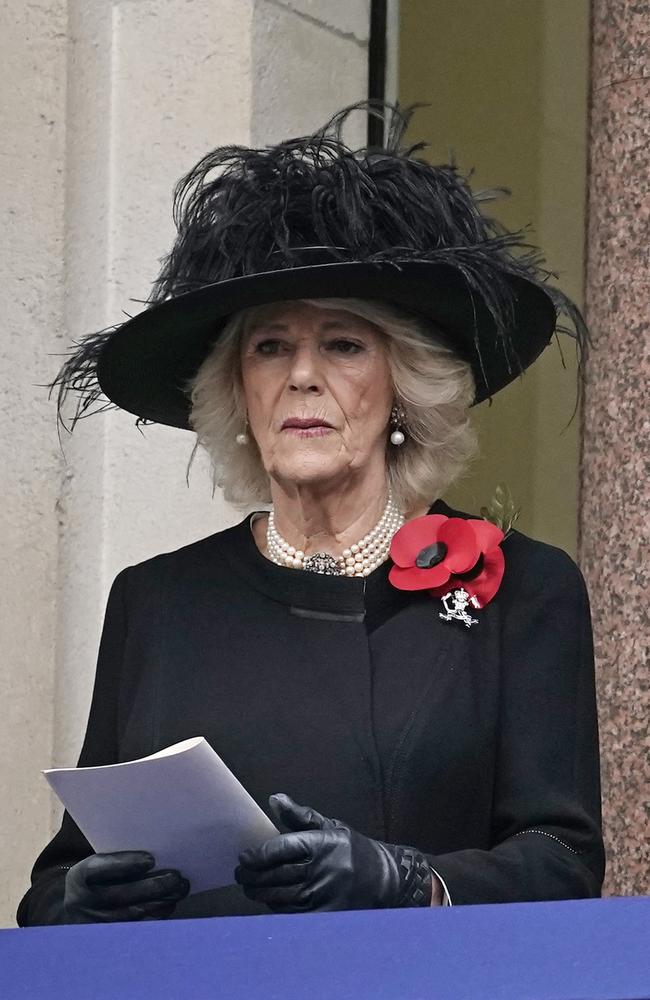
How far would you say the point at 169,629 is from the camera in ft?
9.55

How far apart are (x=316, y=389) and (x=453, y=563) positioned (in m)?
0.33

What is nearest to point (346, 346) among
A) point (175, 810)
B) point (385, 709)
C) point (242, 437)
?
point (242, 437)

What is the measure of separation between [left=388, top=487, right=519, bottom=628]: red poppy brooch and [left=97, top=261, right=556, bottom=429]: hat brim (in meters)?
0.27

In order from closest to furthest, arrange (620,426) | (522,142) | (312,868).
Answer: (312,868) < (620,426) < (522,142)

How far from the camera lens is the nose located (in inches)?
110

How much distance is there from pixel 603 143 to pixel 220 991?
9.06ft

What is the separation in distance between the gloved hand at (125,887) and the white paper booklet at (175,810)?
2 cm

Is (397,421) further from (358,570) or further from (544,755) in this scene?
(544,755)

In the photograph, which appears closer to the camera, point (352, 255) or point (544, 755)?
point (544, 755)

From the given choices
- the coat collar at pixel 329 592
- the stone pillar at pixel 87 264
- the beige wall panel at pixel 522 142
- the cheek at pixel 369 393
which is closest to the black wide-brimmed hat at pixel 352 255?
the cheek at pixel 369 393

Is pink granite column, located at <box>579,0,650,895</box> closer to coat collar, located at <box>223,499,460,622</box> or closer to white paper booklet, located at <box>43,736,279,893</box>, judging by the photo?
coat collar, located at <box>223,499,460,622</box>

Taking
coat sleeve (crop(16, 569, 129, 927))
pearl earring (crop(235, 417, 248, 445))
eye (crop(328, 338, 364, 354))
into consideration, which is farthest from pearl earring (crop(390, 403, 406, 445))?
coat sleeve (crop(16, 569, 129, 927))

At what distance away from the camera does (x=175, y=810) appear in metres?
2.28

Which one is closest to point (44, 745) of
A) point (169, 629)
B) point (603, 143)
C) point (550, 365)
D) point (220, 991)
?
point (169, 629)
